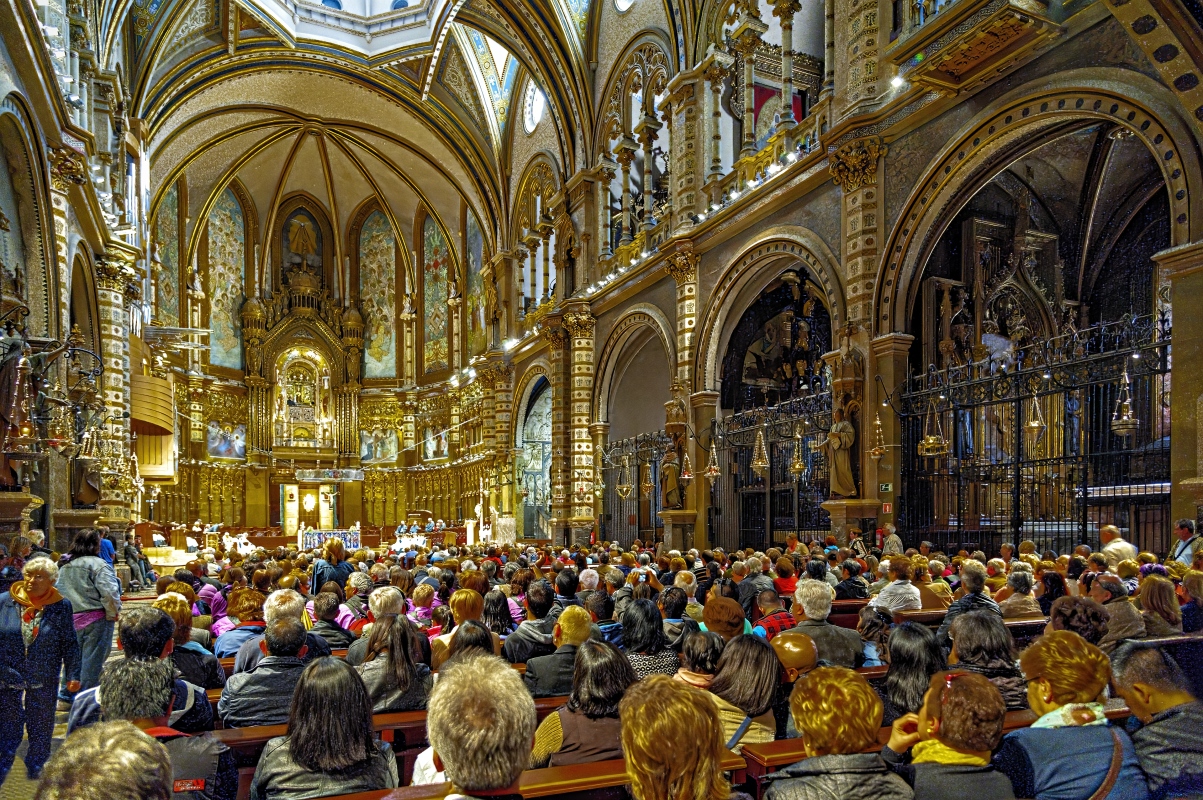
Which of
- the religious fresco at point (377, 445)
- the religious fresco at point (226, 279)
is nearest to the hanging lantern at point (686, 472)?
the religious fresco at point (377, 445)

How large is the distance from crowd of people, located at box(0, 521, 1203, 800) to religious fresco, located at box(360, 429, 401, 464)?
3001 centimetres

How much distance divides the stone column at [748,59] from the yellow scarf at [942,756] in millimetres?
14668

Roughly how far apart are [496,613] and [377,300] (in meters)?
32.7

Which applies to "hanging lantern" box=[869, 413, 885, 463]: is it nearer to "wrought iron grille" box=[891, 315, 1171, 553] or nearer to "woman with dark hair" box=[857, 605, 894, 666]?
"wrought iron grille" box=[891, 315, 1171, 553]

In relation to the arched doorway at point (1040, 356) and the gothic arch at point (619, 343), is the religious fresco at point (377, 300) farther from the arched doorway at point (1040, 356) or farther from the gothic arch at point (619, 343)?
the arched doorway at point (1040, 356)

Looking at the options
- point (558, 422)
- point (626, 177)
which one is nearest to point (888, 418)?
point (626, 177)

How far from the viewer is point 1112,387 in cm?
1349

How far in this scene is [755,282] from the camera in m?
16.5

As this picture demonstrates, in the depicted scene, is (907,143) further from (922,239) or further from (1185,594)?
(1185,594)

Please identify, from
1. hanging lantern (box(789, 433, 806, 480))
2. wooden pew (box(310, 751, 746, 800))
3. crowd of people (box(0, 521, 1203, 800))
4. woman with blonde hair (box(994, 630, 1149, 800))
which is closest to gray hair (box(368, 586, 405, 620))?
crowd of people (box(0, 521, 1203, 800))

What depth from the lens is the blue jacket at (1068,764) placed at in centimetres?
266

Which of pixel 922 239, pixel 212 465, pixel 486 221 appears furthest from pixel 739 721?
pixel 212 465

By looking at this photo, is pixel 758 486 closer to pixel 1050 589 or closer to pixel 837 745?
pixel 1050 589

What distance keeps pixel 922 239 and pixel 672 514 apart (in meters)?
7.51
